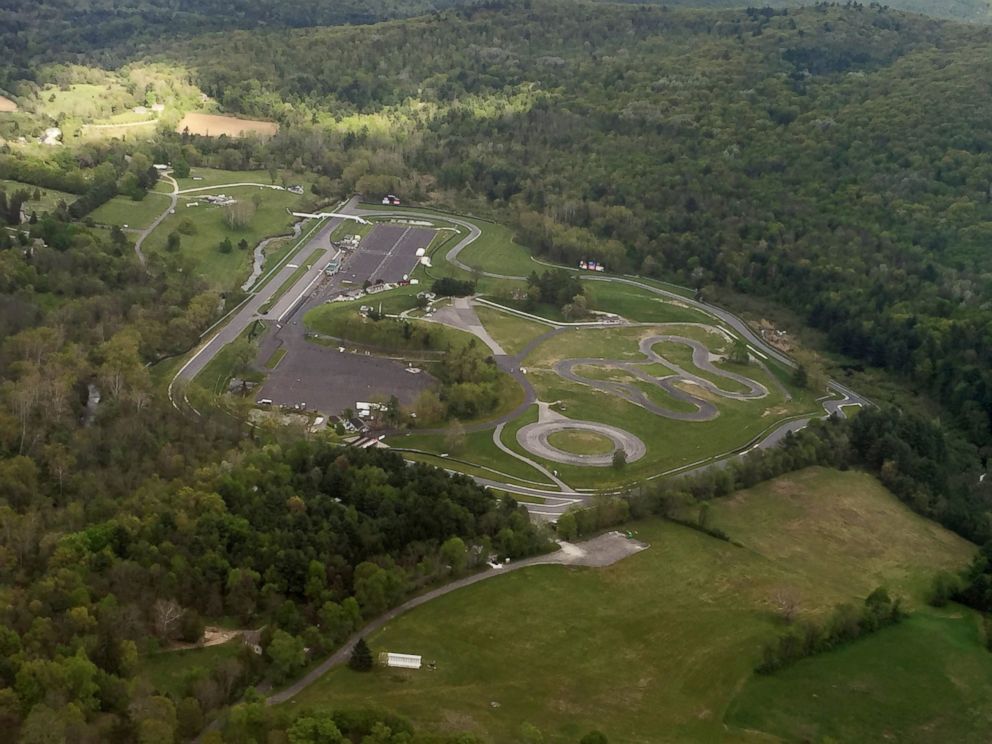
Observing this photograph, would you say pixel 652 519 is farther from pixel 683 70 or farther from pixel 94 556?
pixel 683 70

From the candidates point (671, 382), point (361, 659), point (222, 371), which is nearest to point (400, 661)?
point (361, 659)

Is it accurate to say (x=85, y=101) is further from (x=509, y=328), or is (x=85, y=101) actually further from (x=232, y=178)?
(x=509, y=328)

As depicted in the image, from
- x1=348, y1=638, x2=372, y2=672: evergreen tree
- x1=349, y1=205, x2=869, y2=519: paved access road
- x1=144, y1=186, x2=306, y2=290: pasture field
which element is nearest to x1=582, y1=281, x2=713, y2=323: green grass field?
x1=349, y1=205, x2=869, y2=519: paved access road

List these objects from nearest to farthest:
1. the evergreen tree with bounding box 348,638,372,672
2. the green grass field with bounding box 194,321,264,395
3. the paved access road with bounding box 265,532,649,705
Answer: the paved access road with bounding box 265,532,649,705, the evergreen tree with bounding box 348,638,372,672, the green grass field with bounding box 194,321,264,395

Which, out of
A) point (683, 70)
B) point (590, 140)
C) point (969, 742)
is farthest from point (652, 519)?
point (683, 70)

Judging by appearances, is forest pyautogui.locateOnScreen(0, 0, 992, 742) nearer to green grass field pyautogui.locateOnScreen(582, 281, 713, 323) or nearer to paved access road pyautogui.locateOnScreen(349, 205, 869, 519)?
paved access road pyautogui.locateOnScreen(349, 205, 869, 519)

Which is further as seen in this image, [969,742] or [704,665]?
[704,665]
